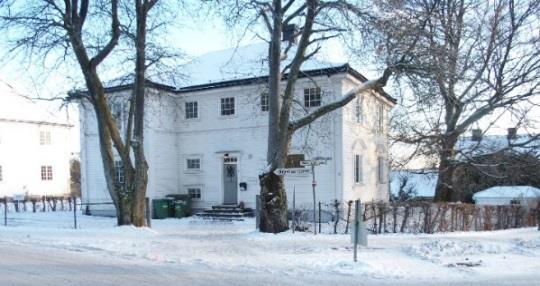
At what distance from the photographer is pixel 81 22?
17.1m

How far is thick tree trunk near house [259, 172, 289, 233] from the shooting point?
15.9m

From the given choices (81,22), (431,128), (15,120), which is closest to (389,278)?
(81,22)

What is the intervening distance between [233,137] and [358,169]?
19.6 ft

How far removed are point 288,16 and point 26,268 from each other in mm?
10217

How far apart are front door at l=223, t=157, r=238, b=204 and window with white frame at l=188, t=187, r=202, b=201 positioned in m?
1.45

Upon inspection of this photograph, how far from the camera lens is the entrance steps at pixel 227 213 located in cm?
2305

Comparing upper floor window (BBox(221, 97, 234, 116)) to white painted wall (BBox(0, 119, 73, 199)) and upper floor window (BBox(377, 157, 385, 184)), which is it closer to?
upper floor window (BBox(377, 157, 385, 184))

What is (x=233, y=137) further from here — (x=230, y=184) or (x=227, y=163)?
(x=230, y=184)

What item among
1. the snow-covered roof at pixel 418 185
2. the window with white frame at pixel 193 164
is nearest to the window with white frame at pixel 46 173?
the window with white frame at pixel 193 164

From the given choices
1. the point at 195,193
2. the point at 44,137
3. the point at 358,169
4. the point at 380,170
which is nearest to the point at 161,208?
the point at 195,193

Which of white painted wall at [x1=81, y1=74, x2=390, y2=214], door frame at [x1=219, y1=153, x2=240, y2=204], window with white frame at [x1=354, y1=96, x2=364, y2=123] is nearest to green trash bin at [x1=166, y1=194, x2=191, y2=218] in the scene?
white painted wall at [x1=81, y1=74, x2=390, y2=214]

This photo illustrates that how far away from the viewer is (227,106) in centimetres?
2489

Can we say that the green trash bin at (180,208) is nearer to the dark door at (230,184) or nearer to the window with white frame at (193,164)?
the window with white frame at (193,164)

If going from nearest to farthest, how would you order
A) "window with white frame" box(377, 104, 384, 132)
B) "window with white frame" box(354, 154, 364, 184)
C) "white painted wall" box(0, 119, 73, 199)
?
"window with white frame" box(354, 154, 364, 184) < "window with white frame" box(377, 104, 384, 132) < "white painted wall" box(0, 119, 73, 199)
